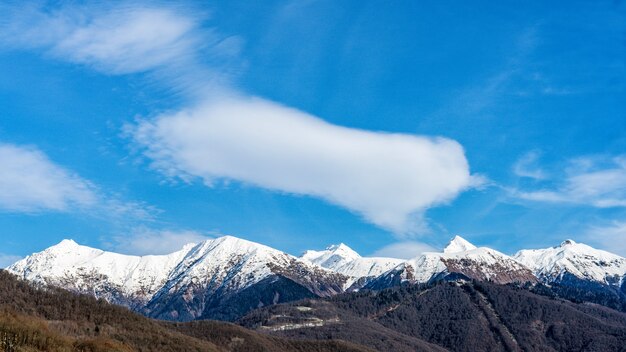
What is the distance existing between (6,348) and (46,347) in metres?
56.0

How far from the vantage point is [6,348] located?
476 ft

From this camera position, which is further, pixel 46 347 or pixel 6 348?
pixel 46 347

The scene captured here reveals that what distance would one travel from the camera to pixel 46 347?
19850 cm
